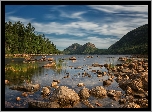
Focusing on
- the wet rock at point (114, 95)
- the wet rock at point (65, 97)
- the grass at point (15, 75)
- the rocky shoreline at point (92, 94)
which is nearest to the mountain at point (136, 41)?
the rocky shoreline at point (92, 94)

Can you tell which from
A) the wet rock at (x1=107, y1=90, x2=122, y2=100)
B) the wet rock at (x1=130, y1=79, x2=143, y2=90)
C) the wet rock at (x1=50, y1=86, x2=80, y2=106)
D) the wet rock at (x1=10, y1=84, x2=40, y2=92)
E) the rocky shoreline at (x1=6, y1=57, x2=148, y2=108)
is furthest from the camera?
the wet rock at (x1=130, y1=79, x2=143, y2=90)

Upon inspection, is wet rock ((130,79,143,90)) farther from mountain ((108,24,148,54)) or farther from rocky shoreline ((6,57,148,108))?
mountain ((108,24,148,54))

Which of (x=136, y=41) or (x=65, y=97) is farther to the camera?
(x=136, y=41)

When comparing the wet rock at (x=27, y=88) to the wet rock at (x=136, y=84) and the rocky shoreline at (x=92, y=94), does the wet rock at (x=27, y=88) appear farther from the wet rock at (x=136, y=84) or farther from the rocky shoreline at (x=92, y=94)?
the wet rock at (x=136, y=84)

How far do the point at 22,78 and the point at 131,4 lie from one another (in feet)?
41.0

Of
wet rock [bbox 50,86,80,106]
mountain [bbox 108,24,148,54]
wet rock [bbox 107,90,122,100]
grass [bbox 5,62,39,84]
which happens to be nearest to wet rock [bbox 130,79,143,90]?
wet rock [bbox 107,90,122,100]

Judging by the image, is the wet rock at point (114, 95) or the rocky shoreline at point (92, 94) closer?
the rocky shoreline at point (92, 94)

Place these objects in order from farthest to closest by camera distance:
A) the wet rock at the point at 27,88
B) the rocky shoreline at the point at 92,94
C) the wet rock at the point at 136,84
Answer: the wet rock at the point at 136,84
the wet rock at the point at 27,88
the rocky shoreline at the point at 92,94

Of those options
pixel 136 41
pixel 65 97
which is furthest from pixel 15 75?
pixel 136 41

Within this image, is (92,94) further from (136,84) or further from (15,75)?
(15,75)

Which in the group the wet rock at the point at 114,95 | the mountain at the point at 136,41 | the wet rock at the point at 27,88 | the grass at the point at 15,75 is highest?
the mountain at the point at 136,41

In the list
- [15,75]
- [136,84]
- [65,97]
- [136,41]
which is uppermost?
[136,41]

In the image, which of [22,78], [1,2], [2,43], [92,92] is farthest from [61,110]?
[22,78]

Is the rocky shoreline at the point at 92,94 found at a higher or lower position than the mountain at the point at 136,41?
lower
